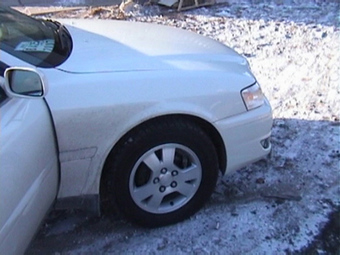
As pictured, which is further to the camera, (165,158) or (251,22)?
(251,22)

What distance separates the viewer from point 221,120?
→ 2.75m

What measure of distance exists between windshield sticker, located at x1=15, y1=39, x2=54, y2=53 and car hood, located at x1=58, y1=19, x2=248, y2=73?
0.48ft

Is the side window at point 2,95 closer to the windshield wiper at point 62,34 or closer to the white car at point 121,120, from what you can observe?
the white car at point 121,120

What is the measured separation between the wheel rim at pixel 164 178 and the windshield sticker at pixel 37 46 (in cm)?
85

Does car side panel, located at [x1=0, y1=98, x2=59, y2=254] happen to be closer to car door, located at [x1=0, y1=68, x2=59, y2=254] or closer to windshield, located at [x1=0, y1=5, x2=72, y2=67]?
car door, located at [x1=0, y1=68, x2=59, y2=254]

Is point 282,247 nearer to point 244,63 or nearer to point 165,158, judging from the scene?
point 165,158

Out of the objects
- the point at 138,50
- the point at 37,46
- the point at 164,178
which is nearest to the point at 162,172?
the point at 164,178

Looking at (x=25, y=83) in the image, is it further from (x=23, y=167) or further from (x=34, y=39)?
(x=34, y=39)

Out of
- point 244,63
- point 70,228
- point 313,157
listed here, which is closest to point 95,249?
point 70,228

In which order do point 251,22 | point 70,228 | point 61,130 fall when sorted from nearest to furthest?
1. point 61,130
2. point 70,228
3. point 251,22

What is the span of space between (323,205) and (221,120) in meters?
1.02

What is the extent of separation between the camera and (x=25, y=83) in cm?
213

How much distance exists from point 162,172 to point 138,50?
0.78m

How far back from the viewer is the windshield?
2516mm
